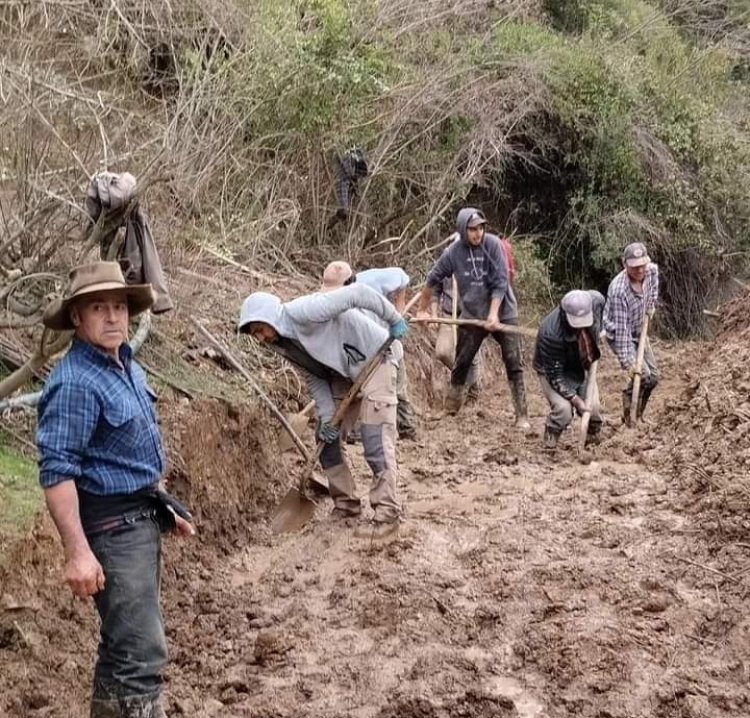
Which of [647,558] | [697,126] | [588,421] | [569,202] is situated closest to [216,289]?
[588,421]

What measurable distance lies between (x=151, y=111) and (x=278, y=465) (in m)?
5.58

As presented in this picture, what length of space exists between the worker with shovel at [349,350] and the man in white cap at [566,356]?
2254 millimetres

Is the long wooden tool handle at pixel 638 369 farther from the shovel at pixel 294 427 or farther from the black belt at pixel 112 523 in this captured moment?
the black belt at pixel 112 523

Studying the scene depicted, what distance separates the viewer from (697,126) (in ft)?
54.0

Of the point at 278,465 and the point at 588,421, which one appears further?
the point at 588,421

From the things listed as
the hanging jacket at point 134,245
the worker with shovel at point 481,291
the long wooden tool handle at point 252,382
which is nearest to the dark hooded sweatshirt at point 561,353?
the worker with shovel at point 481,291

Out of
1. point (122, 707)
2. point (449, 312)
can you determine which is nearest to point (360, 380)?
point (122, 707)

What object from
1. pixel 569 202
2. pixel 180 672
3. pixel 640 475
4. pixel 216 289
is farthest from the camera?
pixel 569 202

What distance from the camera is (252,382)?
25.3 ft

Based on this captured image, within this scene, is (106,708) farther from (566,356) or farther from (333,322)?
(566,356)

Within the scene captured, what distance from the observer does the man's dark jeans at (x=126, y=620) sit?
3.39 metres

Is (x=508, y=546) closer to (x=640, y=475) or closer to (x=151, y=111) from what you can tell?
(x=640, y=475)

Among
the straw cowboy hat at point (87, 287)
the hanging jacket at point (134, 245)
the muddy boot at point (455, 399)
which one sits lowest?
the muddy boot at point (455, 399)

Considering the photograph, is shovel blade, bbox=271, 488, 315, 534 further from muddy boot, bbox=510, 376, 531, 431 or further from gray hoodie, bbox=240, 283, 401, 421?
muddy boot, bbox=510, 376, 531, 431
